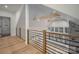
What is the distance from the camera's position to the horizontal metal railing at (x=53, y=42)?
1665mm

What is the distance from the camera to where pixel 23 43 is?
67.3 inches

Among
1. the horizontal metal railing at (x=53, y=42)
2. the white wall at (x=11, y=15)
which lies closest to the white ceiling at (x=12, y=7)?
the white wall at (x=11, y=15)

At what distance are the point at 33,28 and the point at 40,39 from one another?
0.68ft

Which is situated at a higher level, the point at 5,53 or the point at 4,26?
the point at 4,26

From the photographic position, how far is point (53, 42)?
171cm

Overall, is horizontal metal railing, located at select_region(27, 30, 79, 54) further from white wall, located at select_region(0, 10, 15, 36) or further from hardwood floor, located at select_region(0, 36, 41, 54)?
white wall, located at select_region(0, 10, 15, 36)

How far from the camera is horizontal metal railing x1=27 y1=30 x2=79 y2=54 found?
5.46ft

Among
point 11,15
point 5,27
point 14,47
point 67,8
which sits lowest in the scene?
point 14,47

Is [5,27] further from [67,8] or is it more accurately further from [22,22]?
[67,8]

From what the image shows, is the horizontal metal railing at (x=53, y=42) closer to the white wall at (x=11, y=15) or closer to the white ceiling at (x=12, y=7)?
the white wall at (x=11, y=15)

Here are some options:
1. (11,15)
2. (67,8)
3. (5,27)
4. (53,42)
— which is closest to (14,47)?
(5,27)

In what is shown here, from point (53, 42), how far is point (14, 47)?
1.99 feet
